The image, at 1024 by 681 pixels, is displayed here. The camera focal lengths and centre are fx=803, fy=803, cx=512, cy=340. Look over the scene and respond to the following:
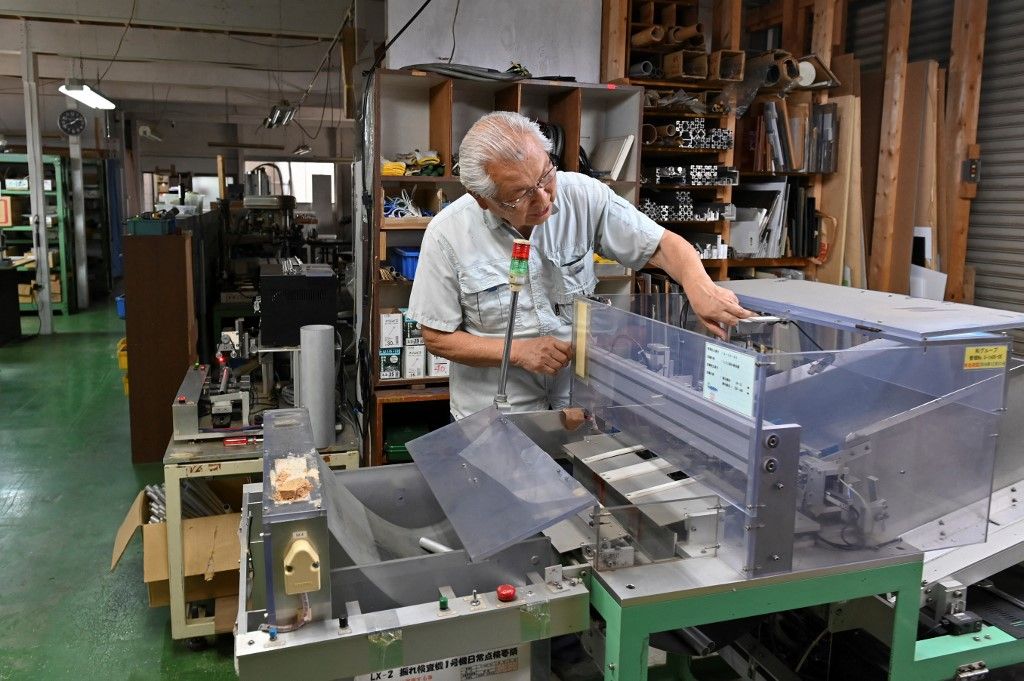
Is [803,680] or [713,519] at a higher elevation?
[713,519]

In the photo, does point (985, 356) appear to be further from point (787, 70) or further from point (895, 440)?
point (787, 70)

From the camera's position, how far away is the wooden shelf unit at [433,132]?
3293 mm

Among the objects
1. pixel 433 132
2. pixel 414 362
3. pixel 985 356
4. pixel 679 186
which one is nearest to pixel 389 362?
pixel 414 362

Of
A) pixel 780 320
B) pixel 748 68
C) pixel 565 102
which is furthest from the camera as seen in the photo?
pixel 748 68

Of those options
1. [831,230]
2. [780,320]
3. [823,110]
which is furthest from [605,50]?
[780,320]

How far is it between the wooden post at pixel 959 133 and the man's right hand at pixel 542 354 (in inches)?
137

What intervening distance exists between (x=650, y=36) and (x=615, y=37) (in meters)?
0.16

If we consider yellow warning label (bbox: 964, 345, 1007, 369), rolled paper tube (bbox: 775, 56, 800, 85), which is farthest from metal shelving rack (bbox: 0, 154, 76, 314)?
yellow warning label (bbox: 964, 345, 1007, 369)

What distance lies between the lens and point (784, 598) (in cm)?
125

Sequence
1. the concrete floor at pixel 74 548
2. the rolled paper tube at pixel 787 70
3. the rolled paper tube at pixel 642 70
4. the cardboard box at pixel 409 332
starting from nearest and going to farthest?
the concrete floor at pixel 74 548
the cardboard box at pixel 409 332
the rolled paper tube at pixel 642 70
the rolled paper tube at pixel 787 70

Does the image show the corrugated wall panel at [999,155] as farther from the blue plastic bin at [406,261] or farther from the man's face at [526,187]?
the man's face at [526,187]

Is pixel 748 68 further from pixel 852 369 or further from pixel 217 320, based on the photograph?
pixel 217 320

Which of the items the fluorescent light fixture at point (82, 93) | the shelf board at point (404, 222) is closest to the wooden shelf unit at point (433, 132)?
the shelf board at point (404, 222)

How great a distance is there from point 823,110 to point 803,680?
3.15m
